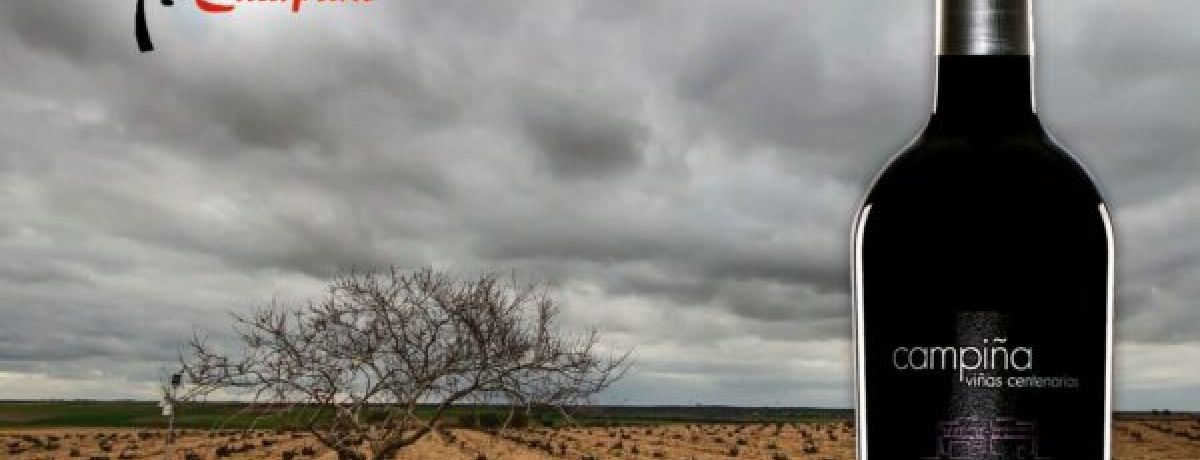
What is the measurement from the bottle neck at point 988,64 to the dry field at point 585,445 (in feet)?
127

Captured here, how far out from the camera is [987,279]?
3.78 meters

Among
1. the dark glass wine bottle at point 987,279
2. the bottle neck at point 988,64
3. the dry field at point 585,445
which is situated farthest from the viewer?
the dry field at point 585,445

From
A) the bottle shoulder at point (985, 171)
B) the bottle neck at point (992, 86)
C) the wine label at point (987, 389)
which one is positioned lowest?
the wine label at point (987, 389)

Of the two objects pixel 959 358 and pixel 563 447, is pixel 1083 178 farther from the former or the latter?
pixel 563 447

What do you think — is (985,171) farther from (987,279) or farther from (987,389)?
(987,389)

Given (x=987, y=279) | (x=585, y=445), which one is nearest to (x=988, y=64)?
(x=987, y=279)

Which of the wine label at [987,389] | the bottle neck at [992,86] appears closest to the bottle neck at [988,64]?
the bottle neck at [992,86]

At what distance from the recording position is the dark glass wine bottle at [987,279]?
149 inches

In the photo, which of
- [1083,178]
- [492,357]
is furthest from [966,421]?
[492,357]

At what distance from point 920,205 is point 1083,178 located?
501mm

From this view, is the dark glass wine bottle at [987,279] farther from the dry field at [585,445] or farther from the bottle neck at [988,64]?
the dry field at [585,445]

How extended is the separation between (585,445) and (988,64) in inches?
1913

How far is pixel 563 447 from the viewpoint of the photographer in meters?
49.2

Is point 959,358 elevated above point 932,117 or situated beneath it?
situated beneath
